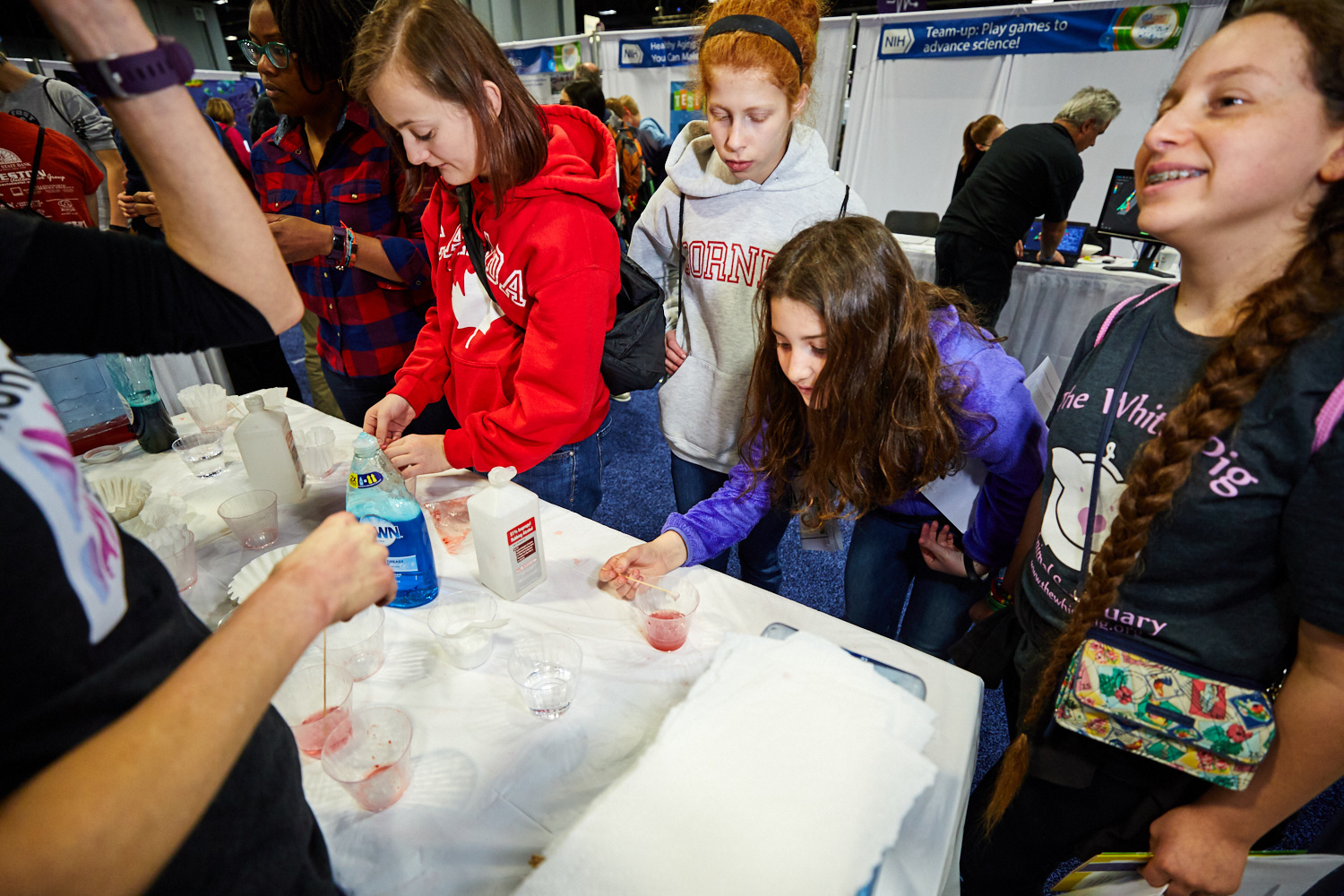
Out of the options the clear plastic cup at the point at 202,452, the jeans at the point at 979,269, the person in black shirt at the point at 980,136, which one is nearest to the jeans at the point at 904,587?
the clear plastic cup at the point at 202,452

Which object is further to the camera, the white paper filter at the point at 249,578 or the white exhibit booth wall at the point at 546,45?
the white exhibit booth wall at the point at 546,45

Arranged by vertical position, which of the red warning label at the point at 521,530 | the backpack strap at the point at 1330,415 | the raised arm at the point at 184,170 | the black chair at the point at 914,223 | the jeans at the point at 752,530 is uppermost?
the raised arm at the point at 184,170

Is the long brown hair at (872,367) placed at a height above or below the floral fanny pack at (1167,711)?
above

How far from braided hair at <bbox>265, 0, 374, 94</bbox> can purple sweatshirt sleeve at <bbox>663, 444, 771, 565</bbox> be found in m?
1.34

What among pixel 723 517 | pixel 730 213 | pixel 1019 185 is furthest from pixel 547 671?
pixel 1019 185

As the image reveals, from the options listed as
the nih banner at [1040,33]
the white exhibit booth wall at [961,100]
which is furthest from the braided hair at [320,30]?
the nih banner at [1040,33]

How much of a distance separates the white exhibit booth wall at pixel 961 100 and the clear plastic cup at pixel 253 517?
18.7 feet

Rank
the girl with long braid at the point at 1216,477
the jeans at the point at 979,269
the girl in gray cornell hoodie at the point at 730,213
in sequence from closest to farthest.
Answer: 1. the girl with long braid at the point at 1216,477
2. the girl in gray cornell hoodie at the point at 730,213
3. the jeans at the point at 979,269

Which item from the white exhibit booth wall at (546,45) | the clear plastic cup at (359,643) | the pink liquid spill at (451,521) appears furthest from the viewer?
the white exhibit booth wall at (546,45)

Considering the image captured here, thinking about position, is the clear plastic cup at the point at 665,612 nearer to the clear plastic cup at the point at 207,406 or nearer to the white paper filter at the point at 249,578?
the white paper filter at the point at 249,578

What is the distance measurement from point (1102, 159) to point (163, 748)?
6.84 meters

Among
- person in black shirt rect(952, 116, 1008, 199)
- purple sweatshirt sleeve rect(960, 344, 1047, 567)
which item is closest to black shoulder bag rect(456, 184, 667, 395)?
purple sweatshirt sleeve rect(960, 344, 1047, 567)

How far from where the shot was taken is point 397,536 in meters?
1.01

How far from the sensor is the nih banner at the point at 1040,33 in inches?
172
